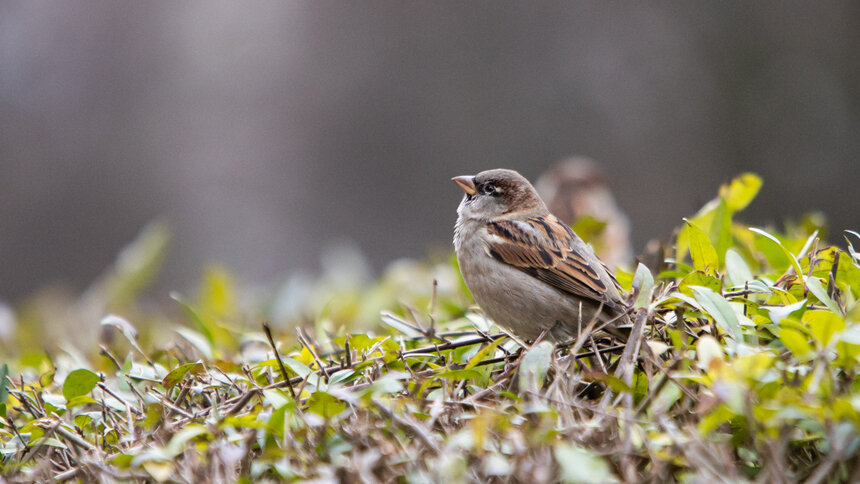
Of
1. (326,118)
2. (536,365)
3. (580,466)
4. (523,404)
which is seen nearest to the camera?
(580,466)

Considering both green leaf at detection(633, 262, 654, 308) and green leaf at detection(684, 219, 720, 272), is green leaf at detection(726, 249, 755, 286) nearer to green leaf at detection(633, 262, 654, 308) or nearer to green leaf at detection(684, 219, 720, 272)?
green leaf at detection(684, 219, 720, 272)

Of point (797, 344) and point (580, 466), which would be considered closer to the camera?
point (580, 466)

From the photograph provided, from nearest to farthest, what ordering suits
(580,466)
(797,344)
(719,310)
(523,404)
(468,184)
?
(580,466), (797,344), (523,404), (719,310), (468,184)

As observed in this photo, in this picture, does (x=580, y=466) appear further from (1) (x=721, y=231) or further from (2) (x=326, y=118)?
(2) (x=326, y=118)

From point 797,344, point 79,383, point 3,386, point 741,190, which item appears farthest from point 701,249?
point 3,386

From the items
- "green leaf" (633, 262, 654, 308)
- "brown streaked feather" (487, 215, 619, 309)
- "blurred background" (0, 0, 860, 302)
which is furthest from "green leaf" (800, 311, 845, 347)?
"blurred background" (0, 0, 860, 302)

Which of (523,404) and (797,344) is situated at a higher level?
(797,344)
